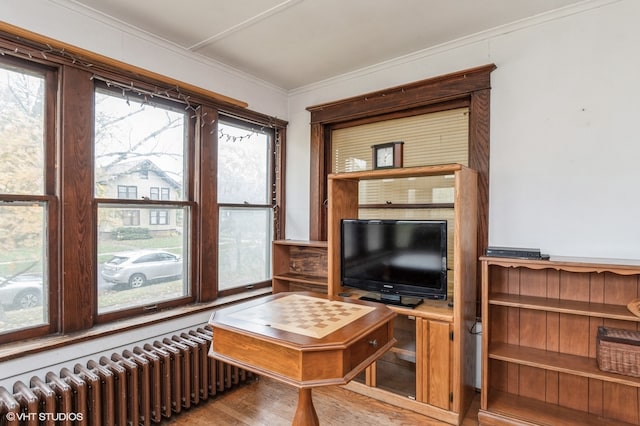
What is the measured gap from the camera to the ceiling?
2244 millimetres

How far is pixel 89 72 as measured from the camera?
90.4 inches

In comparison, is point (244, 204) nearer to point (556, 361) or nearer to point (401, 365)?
point (401, 365)

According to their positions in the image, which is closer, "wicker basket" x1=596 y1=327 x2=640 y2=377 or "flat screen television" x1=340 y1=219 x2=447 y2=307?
"wicker basket" x1=596 y1=327 x2=640 y2=377

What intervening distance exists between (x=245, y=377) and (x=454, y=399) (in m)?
1.63

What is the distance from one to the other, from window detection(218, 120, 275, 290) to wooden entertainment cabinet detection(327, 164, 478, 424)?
118cm

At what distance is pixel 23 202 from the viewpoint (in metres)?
2.08

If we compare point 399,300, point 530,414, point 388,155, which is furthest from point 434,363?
point 388,155

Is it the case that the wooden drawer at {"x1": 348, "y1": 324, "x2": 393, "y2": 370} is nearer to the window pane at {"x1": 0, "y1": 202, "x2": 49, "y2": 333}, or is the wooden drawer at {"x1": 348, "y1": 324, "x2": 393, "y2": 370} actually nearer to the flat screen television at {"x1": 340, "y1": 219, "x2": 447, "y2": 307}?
the flat screen television at {"x1": 340, "y1": 219, "x2": 447, "y2": 307}

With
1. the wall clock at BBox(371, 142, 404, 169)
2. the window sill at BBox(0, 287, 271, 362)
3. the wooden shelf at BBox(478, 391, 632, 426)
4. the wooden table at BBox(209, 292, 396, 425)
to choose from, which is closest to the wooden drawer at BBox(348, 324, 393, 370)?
the wooden table at BBox(209, 292, 396, 425)

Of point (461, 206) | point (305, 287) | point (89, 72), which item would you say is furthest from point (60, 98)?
point (461, 206)

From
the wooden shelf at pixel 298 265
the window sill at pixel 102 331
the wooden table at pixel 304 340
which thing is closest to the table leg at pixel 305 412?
the wooden table at pixel 304 340

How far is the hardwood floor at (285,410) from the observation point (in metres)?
2.35

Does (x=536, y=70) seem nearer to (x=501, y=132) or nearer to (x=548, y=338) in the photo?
(x=501, y=132)

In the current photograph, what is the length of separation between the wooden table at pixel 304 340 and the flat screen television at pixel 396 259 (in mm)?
781
